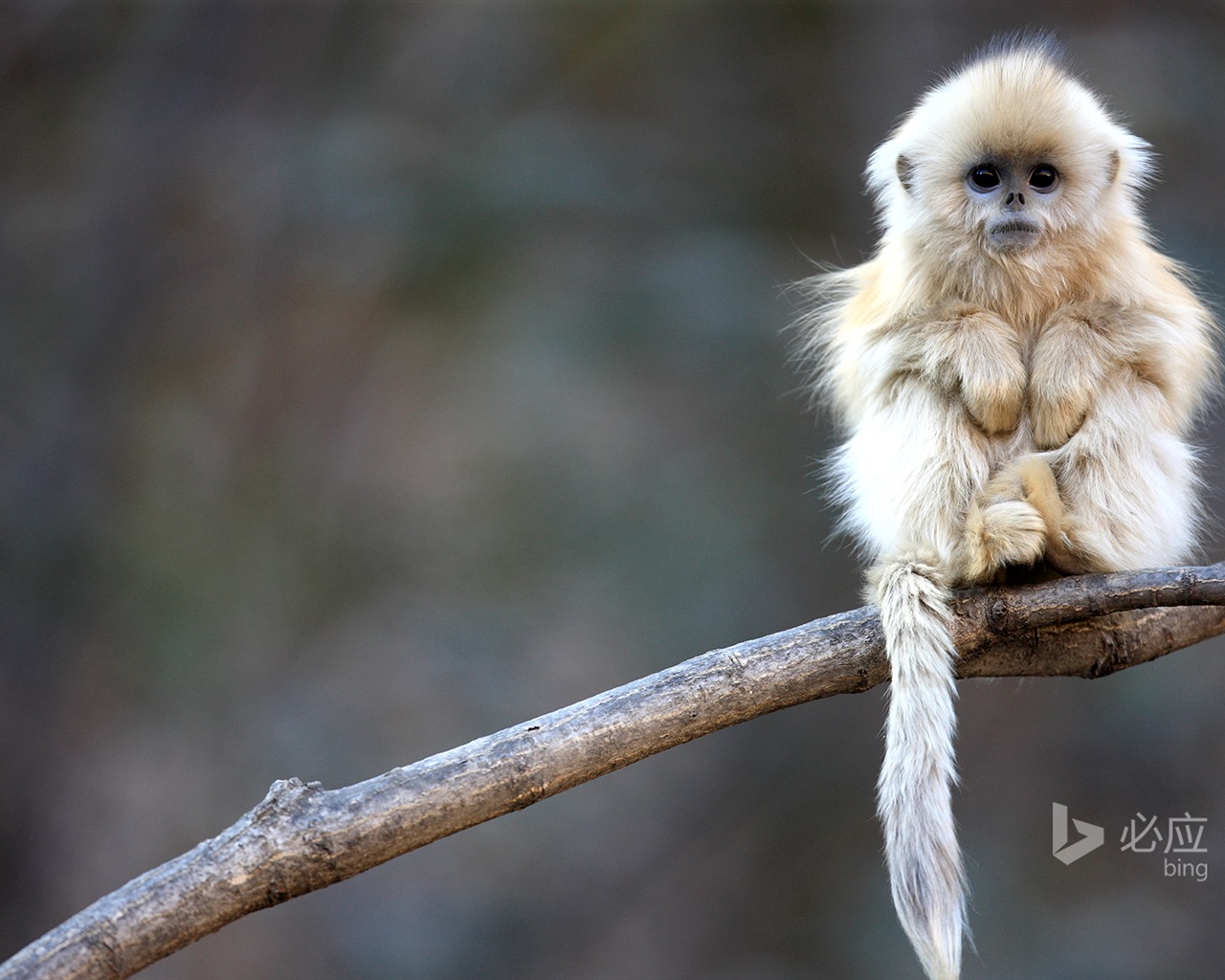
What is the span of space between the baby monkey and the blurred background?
119 inches

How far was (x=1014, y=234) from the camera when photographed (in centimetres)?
273

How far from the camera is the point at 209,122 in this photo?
667 cm

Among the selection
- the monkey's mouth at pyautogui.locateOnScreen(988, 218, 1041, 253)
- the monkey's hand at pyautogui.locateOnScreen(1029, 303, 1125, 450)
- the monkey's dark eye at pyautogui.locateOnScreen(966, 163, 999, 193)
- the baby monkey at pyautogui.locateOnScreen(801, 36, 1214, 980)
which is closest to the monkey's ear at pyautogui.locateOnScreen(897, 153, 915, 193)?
the baby monkey at pyautogui.locateOnScreen(801, 36, 1214, 980)

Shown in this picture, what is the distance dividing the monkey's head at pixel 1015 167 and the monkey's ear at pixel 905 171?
1.6 inches

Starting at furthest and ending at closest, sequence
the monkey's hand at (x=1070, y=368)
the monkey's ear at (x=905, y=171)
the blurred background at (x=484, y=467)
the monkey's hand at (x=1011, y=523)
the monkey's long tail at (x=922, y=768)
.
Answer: the blurred background at (x=484, y=467)
the monkey's ear at (x=905, y=171)
the monkey's hand at (x=1070, y=368)
the monkey's hand at (x=1011, y=523)
the monkey's long tail at (x=922, y=768)

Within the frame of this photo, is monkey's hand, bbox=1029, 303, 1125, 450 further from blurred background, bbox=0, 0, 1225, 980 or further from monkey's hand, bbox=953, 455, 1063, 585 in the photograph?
blurred background, bbox=0, 0, 1225, 980

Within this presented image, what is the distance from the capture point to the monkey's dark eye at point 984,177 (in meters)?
2.79

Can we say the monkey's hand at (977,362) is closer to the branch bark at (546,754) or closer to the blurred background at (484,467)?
the branch bark at (546,754)

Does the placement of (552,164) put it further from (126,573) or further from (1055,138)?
(1055,138)

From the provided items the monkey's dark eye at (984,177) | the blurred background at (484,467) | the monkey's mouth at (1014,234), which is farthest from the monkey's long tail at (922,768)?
the blurred background at (484,467)

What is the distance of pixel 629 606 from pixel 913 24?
3294mm

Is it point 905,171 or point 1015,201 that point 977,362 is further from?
point 905,171

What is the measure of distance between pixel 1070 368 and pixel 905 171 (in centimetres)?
62

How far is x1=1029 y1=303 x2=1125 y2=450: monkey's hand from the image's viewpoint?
2.67 metres
